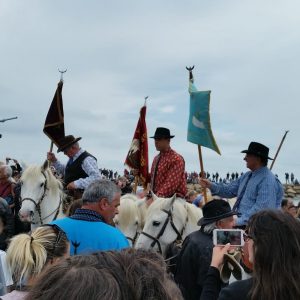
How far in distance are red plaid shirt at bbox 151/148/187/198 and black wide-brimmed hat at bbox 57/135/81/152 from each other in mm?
1443

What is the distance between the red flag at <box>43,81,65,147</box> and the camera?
895 centimetres

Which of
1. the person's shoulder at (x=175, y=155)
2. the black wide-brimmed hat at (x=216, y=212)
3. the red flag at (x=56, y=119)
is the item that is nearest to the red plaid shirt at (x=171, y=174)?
the person's shoulder at (x=175, y=155)

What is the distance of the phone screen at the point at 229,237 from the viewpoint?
352cm

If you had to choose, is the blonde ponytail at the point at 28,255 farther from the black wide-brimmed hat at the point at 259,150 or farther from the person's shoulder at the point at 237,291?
the black wide-brimmed hat at the point at 259,150

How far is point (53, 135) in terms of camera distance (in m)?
8.90

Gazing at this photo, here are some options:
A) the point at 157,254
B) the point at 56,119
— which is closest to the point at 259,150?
the point at 56,119

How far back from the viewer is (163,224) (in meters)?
6.92

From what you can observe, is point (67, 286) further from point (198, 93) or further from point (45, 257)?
point (198, 93)

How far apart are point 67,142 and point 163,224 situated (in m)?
2.30

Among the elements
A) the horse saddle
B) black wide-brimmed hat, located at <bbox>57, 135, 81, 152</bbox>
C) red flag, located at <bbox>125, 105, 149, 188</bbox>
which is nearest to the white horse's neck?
black wide-brimmed hat, located at <bbox>57, 135, 81, 152</bbox>

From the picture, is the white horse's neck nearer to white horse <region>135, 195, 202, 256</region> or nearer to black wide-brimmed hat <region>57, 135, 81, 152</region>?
black wide-brimmed hat <region>57, 135, 81, 152</region>

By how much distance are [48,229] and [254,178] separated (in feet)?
12.2

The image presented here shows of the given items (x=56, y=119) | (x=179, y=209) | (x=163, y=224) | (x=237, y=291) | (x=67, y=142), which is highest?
(x=56, y=119)

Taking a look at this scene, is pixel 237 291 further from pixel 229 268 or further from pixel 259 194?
pixel 259 194
